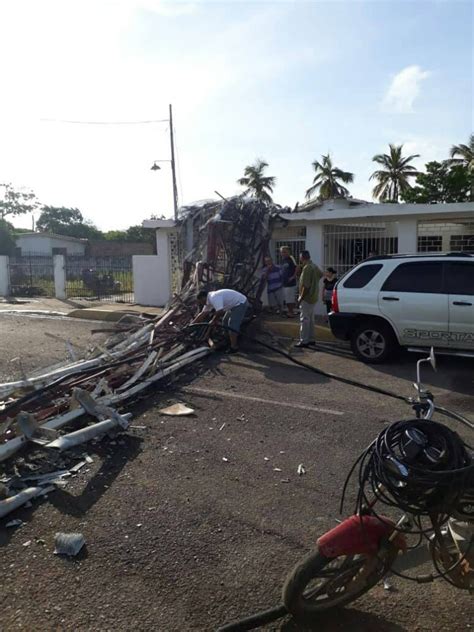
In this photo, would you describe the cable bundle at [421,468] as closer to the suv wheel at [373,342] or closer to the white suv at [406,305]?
the white suv at [406,305]

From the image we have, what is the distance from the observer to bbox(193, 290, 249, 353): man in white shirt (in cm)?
922

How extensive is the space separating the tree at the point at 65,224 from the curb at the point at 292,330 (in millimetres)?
62286

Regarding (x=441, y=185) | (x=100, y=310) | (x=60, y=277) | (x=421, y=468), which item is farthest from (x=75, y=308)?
(x=441, y=185)

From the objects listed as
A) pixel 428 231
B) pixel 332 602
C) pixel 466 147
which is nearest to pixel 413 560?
pixel 332 602

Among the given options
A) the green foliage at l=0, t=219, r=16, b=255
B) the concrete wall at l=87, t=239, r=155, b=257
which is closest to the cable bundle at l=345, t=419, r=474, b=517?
the green foliage at l=0, t=219, r=16, b=255

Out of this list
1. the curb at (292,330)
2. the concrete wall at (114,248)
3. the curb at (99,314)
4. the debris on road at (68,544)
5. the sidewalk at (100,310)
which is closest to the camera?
the debris on road at (68,544)

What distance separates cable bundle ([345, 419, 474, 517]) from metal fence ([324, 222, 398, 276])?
11.8m

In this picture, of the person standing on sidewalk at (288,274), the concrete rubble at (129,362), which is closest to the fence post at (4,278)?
the concrete rubble at (129,362)

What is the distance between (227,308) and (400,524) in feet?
22.0

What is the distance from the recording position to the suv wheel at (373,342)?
8.86 m

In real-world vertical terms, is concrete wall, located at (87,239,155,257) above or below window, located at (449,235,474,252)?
above

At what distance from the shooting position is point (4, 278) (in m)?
21.7

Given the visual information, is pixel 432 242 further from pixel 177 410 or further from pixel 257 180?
pixel 257 180

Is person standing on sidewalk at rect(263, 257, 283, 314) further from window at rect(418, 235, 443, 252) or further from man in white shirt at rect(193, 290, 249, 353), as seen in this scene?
window at rect(418, 235, 443, 252)
